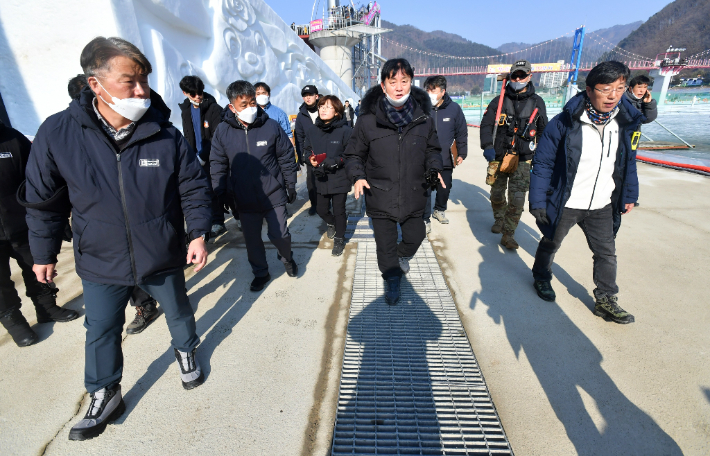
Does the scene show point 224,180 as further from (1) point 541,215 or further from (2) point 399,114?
(1) point 541,215

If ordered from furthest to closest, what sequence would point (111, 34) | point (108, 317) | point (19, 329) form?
point (111, 34) < point (19, 329) < point (108, 317)

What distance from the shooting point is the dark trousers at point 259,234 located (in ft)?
9.87

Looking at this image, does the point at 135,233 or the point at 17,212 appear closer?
the point at 135,233

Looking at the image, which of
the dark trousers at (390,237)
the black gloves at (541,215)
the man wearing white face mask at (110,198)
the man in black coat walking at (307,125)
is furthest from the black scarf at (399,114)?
the man in black coat walking at (307,125)

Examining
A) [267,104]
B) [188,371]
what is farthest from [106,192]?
[267,104]

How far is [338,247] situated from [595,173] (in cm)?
244

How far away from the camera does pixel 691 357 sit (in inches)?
82.1

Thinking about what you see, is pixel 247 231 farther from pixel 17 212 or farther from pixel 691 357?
pixel 691 357

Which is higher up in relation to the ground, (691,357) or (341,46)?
(341,46)

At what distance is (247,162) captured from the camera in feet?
9.43

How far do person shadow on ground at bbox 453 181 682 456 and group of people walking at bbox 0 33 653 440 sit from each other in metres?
0.28

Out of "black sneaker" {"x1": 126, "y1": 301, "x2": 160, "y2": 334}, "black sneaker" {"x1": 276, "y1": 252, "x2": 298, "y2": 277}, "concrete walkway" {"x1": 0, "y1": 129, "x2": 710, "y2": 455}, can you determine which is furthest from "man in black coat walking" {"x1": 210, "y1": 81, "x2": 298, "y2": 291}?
"black sneaker" {"x1": 126, "y1": 301, "x2": 160, "y2": 334}

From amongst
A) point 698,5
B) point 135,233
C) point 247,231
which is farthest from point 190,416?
point 698,5

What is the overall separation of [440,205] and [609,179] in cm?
238
